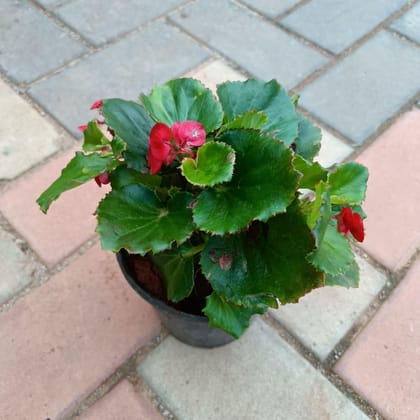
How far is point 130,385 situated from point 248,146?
581mm

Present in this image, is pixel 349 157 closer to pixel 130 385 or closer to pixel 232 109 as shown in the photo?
pixel 232 109

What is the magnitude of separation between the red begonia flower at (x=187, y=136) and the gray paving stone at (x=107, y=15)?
109 centimetres

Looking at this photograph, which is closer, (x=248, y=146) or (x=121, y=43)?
(x=248, y=146)

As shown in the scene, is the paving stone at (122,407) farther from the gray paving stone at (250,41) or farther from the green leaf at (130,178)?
the gray paving stone at (250,41)

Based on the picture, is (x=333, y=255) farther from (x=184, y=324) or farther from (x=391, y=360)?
(x=391, y=360)

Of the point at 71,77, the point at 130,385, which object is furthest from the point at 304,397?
the point at 71,77

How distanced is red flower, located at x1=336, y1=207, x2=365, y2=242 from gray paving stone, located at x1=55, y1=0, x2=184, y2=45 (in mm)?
1187

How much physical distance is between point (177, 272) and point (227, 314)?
96mm

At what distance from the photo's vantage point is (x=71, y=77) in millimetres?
1492

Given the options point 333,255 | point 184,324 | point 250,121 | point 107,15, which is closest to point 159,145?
point 250,121

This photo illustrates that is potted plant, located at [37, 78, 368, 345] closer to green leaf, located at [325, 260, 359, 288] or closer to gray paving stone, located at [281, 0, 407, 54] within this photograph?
green leaf, located at [325, 260, 359, 288]

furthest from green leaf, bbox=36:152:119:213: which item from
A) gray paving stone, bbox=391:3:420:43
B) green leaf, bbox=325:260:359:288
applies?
gray paving stone, bbox=391:3:420:43

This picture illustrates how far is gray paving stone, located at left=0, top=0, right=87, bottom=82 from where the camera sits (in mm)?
1515

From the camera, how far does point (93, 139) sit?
74cm
